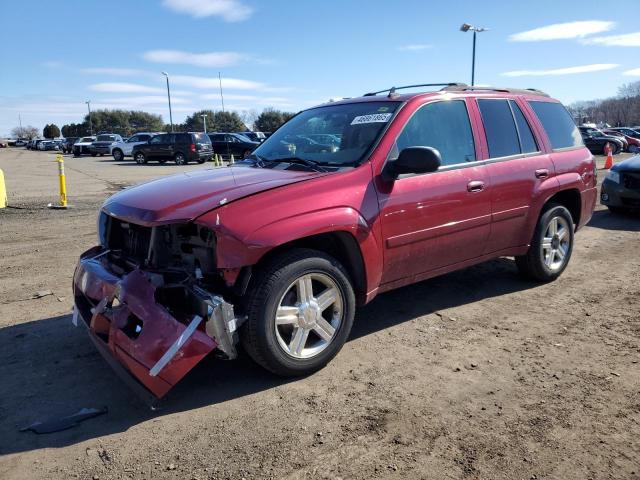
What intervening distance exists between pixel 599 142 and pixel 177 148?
23.4 metres

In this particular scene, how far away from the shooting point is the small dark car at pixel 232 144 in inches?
1156

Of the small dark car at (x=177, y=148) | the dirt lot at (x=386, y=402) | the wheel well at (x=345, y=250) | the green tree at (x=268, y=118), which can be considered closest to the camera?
the dirt lot at (x=386, y=402)

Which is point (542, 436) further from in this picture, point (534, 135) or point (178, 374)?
point (534, 135)

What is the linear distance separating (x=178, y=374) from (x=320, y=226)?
126cm

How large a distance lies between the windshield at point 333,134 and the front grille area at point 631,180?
6.61 m

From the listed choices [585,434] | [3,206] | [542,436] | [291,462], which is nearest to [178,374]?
[291,462]

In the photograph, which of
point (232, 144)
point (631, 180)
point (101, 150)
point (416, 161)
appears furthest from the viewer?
point (101, 150)

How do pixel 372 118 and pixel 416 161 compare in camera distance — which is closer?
pixel 416 161

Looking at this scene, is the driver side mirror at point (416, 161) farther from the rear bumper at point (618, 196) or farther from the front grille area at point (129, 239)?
the rear bumper at point (618, 196)

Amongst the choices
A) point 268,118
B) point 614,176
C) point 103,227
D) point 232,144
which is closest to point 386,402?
point 103,227

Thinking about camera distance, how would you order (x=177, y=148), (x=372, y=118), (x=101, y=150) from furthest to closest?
(x=101, y=150)
(x=177, y=148)
(x=372, y=118)

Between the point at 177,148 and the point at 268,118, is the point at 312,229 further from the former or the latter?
the point at 268,118

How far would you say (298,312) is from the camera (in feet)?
11.1

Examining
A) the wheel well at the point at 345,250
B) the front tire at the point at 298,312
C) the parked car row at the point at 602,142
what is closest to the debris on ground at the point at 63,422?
the front tire at the point at 298,312
